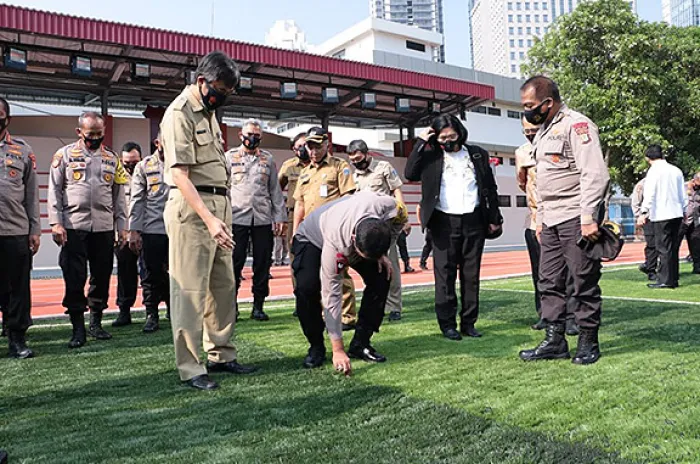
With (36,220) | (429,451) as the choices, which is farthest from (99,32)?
(429,451)

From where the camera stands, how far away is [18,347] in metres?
4.32

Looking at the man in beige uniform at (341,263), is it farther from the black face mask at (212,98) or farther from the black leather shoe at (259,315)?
the black leather shoe at (259,315)

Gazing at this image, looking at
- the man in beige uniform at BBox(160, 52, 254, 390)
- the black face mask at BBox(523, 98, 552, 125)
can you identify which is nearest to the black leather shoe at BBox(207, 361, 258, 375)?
the man in beige uniform at BBox(160, 52, 254, 390)

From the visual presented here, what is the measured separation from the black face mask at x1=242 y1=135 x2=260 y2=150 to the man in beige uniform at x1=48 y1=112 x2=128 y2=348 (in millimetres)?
1290

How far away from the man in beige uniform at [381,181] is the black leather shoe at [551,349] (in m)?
1.88

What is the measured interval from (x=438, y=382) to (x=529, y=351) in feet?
2.95

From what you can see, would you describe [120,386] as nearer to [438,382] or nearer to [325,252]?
[325,252]

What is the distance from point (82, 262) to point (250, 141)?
190cm

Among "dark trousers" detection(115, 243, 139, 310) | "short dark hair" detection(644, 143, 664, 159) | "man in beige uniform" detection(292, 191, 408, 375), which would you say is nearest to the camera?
"man in beige uniform" detection(292, 191, 408, 375)

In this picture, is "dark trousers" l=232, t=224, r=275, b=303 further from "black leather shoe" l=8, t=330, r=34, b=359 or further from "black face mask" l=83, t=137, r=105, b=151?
"black leather shoe" l=8, t=330, r=34, b=359

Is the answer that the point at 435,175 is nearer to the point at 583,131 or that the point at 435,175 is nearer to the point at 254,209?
the point at 583,131

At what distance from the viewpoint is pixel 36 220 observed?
14.8ft

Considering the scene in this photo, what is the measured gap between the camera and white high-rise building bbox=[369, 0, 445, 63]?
160m

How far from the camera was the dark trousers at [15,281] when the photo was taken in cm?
429
